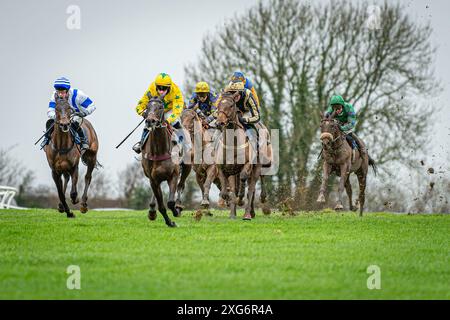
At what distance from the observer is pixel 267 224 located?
19.5 metres

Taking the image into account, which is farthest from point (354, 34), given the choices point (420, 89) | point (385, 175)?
point (385, 175)

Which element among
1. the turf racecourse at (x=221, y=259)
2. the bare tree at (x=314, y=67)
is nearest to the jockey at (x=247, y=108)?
the turf racecourse at (x=221, y=259)

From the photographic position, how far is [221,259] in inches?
544

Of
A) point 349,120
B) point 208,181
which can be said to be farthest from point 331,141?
point 208,181

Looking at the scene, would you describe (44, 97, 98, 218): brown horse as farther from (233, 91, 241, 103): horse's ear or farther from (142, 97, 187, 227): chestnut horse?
(233, 91, 241, 103): horse's ear

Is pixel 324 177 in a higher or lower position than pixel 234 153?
lower

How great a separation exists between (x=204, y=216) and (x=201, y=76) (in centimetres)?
2467

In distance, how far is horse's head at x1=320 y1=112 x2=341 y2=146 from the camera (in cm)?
2323

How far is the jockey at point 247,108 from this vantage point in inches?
820

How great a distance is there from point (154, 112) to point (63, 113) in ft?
10.6

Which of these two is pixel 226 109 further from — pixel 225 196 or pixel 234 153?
pixel 225 196

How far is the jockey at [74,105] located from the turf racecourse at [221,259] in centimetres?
253

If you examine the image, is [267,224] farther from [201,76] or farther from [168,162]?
[201,76]

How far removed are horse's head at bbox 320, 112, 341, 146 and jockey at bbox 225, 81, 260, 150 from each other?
2.59 metres
